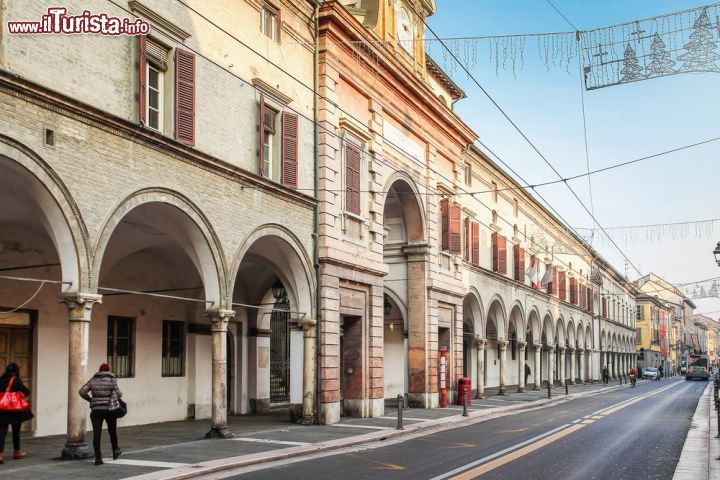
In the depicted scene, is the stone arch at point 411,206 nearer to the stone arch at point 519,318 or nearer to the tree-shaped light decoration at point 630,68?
the tree-shaped light decoration at point 630,68

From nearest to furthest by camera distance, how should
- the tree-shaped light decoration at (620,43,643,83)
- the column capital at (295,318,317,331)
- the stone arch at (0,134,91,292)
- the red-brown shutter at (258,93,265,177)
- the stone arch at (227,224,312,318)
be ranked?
the stone arch at (0,134,91,292)
the tree-shaped light decoration at (620,43,643,83)
the red-brown shutter at (258,93,265,177)
the stone arch at (227,224,312,318)
the column capital at (295,318,317,331)

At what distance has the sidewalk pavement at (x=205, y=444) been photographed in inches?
488

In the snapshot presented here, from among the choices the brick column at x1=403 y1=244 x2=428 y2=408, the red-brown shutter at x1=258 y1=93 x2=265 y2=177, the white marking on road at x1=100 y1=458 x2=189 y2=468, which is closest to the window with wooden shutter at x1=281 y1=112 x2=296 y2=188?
the red-brown shutter at x1=258 y1=93 x2=265 y2=177

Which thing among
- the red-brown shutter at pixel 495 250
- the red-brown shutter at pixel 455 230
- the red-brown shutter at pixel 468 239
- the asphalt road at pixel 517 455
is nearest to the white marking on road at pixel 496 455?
the asphalt road at pixel 517 455

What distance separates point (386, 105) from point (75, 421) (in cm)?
1545

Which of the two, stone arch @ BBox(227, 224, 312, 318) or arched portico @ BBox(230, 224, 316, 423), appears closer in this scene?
stone arch @ BBox(227, 224, 312, 318)

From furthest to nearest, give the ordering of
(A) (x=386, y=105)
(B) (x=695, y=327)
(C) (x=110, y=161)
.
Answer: (B) (x=695, y=327), (A) (x=386, y=105), (C) (x=110, y=161)

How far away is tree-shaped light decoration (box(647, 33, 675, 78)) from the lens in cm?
1431

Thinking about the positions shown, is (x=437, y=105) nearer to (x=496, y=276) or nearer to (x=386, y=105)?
(x=386, y=105)

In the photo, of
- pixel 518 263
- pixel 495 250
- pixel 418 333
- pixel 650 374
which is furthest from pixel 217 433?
→ pixel 650 374

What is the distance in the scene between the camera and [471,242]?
35031 mm

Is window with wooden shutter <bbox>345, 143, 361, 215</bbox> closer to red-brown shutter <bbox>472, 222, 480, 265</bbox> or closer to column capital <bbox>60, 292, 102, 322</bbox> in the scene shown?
column capital <bbox>60, 292, 102, 322</bbox>

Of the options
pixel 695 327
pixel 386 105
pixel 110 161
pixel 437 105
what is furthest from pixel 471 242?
pixel 695 327

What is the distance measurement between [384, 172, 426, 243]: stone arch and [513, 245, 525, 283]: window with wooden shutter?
1457cm
